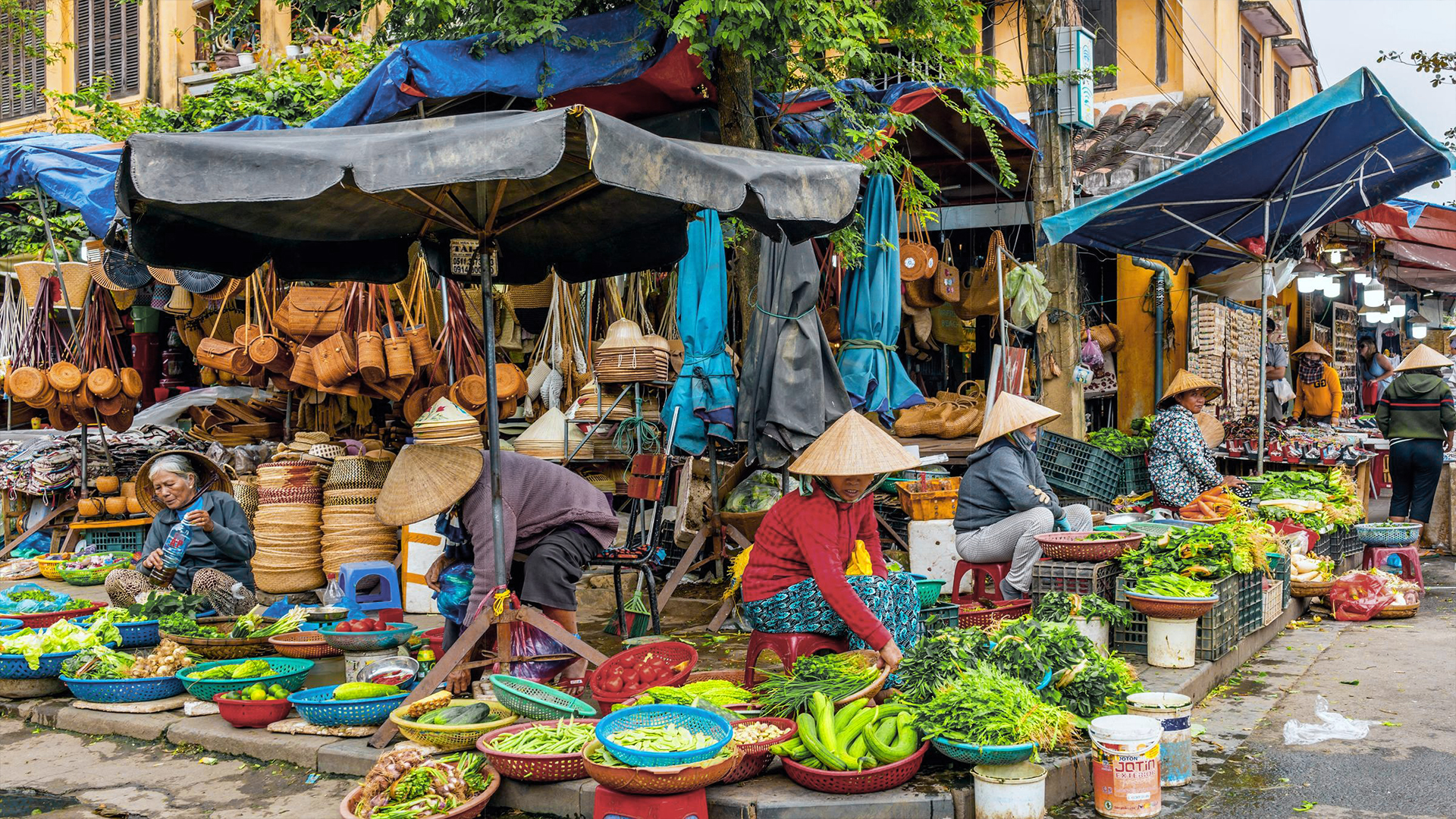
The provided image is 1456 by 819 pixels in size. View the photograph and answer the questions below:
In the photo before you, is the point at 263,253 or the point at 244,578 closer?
the point at 263,253

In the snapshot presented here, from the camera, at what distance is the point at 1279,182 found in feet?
32.2

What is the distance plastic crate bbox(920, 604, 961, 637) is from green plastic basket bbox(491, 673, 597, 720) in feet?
6.60

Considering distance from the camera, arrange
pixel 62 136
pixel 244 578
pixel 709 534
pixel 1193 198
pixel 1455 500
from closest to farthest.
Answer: pixel 244 578, pixel 709 534, pixel 62 136, pixel 1193 198, pixel 1455 500

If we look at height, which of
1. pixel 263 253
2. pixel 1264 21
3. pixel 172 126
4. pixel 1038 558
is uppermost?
pixel 1264 21

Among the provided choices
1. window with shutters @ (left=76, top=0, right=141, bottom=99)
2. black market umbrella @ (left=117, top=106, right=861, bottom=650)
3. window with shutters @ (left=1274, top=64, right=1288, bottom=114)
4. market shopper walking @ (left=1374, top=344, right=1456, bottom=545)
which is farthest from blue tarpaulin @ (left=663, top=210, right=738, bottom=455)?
window with shutters @ (left=1274, top=64, right=1288, bottom=114)

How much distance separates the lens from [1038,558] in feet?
22.0

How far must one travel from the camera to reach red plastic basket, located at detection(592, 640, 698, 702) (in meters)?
4.80

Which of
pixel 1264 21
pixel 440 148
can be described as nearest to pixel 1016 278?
pixel 440 148

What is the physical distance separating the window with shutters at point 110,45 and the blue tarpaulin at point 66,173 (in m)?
12.1

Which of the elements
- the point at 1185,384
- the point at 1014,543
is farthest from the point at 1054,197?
the point at 1014,543

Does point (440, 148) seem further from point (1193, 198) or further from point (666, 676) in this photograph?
point (1193, 198)

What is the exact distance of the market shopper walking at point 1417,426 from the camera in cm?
1070

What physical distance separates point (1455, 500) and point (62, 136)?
43.4 feet

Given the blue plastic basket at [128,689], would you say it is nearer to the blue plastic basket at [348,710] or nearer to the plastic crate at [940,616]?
the blue plastic basket at [348,710]
